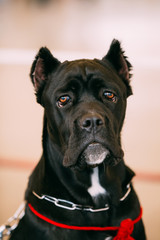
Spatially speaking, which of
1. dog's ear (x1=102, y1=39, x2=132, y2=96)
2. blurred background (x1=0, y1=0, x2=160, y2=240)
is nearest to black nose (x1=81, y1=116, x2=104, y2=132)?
dog's ear (x1=102, y1=39, x2=132, y2=96)

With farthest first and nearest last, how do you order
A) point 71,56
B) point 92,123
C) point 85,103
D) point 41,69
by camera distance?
point 71,56
point 41,69
point 85,103
point 92,123

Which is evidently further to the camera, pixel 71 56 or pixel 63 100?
pixel 71 56

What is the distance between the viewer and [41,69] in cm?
170

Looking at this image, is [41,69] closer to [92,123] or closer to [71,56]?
[92,123]

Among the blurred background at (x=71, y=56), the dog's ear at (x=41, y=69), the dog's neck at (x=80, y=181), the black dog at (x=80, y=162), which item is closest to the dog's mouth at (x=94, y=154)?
the black dog at (x=80, y=162)

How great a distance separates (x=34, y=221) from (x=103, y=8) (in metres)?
3.06

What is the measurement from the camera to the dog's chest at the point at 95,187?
62.3 inches

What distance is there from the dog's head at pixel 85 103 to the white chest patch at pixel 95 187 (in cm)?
13

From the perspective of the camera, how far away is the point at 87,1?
4051 millimetres

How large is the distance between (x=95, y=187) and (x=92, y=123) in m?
0.37

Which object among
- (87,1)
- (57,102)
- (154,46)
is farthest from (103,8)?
(57,102)

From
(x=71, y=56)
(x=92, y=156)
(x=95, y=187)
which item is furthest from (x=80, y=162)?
(x=71, y=56)

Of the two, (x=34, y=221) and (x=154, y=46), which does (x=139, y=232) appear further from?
(x=154, y=46)

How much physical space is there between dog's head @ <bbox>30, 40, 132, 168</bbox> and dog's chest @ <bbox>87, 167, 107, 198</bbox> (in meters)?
0.13
